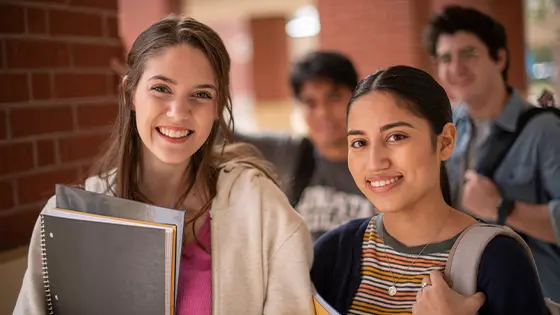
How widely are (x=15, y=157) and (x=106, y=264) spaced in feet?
2.28

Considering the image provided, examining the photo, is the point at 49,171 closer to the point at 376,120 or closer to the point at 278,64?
the point at 376,120

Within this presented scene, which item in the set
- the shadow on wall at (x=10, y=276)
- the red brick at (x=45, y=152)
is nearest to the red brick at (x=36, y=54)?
the red brick at (x=45, y=152)

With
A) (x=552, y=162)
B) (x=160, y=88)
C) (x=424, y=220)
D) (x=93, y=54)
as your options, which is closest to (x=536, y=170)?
(x=552, y=162)

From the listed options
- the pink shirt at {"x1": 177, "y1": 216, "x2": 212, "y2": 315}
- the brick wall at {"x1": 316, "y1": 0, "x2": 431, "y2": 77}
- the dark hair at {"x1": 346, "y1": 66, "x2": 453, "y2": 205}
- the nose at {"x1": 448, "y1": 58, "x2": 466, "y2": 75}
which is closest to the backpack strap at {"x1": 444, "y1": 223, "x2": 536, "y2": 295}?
the dark hair at {"x1": 346, "y1": 66, "x2": 453, "y2": 205}

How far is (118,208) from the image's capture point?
4.65 ft

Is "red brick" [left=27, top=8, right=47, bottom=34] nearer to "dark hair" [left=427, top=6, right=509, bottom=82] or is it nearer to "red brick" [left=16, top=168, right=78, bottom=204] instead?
"red brick" [left=16, top=168, right=78, bottom=204]

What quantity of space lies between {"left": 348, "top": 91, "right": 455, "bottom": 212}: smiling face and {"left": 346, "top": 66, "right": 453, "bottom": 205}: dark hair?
1 centimetres

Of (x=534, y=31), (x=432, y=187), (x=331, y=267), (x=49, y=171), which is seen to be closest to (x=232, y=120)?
(x=331, y=267)

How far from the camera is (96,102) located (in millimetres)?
2223

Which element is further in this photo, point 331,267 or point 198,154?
point 198,154

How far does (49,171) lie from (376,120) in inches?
48.1

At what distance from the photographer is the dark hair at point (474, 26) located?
→ 2.05 metres

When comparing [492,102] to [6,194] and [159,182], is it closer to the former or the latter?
[159,182]

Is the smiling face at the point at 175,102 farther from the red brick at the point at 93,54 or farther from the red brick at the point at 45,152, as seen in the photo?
the red brick at the point at 93,54
